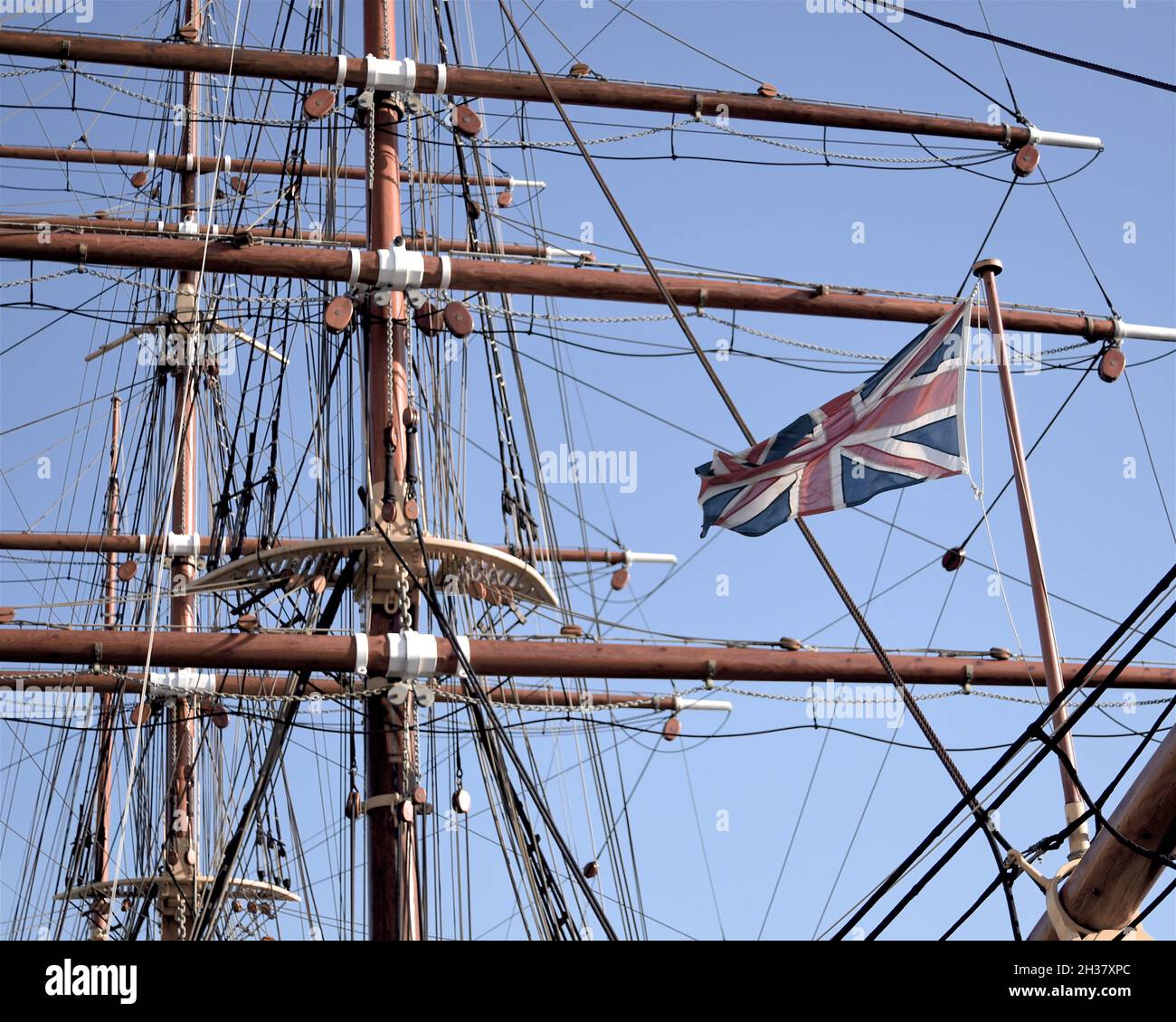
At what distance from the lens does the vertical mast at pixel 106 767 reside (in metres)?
28.7

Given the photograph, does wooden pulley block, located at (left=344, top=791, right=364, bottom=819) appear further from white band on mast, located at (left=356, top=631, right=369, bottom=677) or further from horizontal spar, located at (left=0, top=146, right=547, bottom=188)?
horizontal spar, located at (left=0, top=146, right=547, bottom=188)

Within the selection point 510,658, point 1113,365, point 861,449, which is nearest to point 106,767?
point 510,658

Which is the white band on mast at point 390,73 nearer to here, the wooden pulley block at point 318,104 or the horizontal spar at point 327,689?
the wooden pulley block at point 318,104

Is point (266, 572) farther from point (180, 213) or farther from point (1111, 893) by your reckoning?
point (180, 213)

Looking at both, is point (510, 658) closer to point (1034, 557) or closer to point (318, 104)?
point (318, 104)

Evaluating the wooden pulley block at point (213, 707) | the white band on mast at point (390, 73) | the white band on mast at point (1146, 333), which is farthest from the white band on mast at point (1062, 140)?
the wooden pulley block at point (213, 707)

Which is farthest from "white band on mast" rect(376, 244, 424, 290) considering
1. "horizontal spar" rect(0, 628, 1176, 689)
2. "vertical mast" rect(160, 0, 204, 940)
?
"vertical mast" rect(160, 0, 204, 940)

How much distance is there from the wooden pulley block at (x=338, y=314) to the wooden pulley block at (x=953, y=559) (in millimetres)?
6626

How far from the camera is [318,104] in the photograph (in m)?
19.2

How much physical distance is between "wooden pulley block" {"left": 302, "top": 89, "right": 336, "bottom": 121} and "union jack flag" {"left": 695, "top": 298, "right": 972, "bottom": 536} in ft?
24.8

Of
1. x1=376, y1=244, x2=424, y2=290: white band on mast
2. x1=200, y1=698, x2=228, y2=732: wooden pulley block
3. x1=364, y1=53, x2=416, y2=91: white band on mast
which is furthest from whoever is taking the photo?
x1=200, y1=698, x2=228, y2=732: wooden pulley block

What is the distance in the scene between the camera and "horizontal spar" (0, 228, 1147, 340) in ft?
62.0

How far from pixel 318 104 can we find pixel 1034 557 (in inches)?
378

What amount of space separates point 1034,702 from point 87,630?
35.7ft
